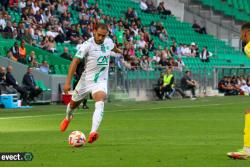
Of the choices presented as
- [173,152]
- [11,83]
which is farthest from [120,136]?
[11,83]

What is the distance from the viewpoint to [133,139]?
1656cm

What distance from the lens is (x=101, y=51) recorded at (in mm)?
16281

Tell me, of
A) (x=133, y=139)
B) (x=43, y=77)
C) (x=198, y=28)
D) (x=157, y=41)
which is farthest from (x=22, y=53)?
(x=198, y=28)

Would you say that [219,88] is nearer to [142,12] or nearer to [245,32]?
[142,12]

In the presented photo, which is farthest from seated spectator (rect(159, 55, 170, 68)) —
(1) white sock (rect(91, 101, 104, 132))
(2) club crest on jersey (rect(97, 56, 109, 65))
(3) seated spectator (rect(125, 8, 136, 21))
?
(1) white sock (rect(91, 101, 104, 132))

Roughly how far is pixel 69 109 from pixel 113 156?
162 inches

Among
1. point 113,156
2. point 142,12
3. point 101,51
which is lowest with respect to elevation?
point 113,156

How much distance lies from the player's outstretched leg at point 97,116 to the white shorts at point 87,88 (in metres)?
0.15

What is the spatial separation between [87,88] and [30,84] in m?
16.3

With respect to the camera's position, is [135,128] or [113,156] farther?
[135,128]

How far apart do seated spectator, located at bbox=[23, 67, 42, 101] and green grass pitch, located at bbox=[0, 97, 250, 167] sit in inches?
175

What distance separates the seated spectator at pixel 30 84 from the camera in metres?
32.3

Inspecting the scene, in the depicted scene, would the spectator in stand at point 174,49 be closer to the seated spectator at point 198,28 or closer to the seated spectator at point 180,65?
the seated spectator at point 180,65

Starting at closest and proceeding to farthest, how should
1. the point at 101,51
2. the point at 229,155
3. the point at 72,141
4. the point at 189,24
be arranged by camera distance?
the point at 229,155 → the point at 72,141 → the point at 101,51 → the point at 189,24
